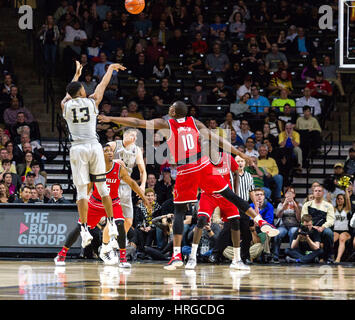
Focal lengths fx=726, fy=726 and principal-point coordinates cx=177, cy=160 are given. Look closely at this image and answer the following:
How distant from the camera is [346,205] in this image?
13.4 m

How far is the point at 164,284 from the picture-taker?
24.5ft

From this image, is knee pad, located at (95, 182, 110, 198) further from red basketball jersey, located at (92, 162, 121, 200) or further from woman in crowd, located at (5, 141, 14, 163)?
woman in crowd, located at (5, 141, 14, 163)

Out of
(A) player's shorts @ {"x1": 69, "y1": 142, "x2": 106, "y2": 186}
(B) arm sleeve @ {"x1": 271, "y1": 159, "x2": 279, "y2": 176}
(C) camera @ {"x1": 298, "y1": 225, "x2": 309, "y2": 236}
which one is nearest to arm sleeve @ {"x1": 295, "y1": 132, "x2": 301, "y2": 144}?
(B) arm sleeve @ {"x1": 271, "y1": 159, "x2": 279, "y2": 176}

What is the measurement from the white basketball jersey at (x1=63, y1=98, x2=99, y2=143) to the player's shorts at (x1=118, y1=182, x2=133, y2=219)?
173 cm

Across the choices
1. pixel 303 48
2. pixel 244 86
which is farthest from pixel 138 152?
pixel 303 48

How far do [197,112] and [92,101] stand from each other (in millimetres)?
7299

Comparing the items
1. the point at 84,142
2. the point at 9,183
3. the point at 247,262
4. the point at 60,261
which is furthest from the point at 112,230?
the point at 9,183

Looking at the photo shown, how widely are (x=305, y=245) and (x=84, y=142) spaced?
508 cm

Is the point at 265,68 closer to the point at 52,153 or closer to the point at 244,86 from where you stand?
the point at 244,86

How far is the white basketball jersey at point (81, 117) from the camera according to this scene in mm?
9266

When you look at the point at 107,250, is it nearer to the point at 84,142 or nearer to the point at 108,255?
the point at 108,255

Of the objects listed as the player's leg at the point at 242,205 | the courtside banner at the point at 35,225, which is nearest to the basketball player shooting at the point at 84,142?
the player's leg at the point at 242,205
